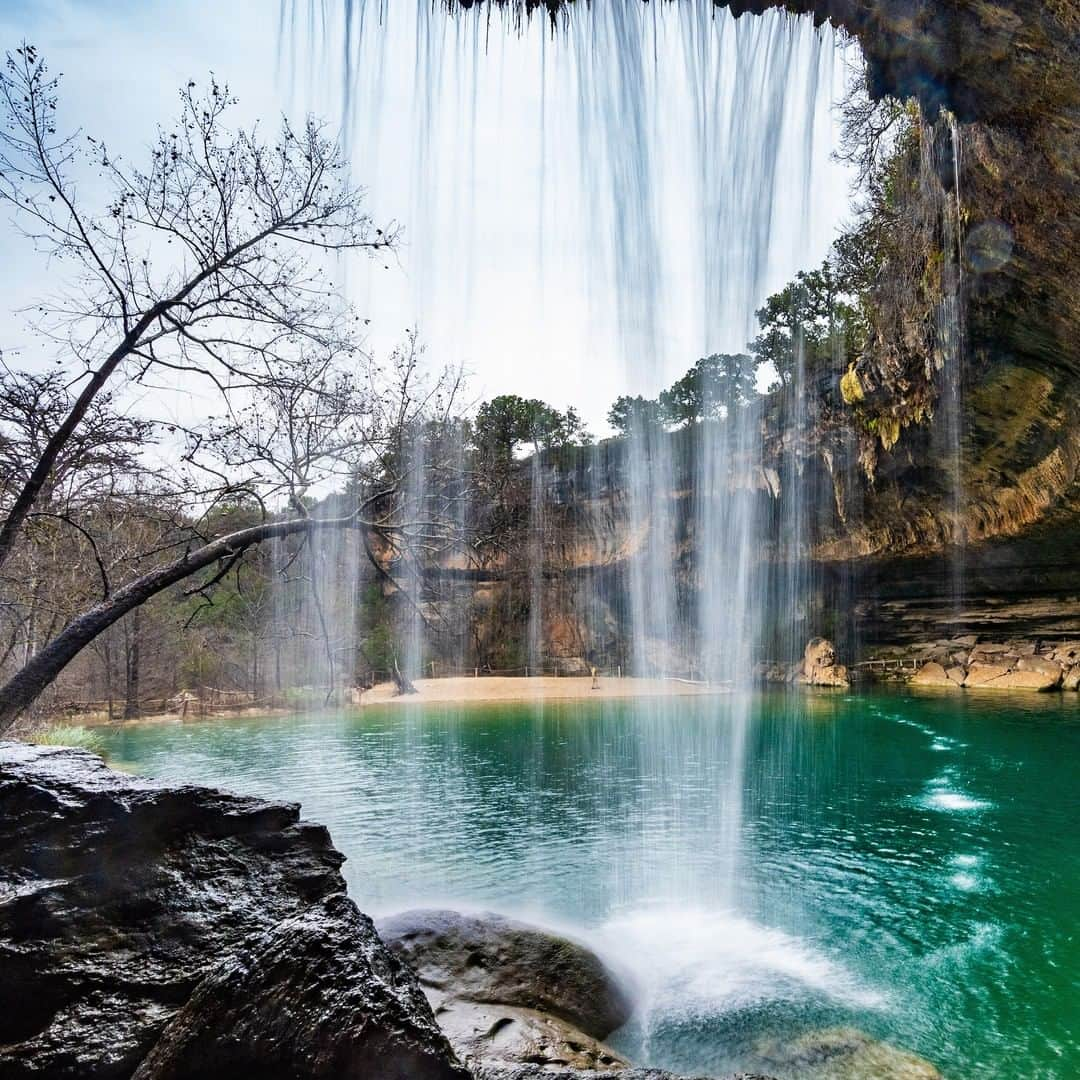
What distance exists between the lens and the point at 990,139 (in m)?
6.55

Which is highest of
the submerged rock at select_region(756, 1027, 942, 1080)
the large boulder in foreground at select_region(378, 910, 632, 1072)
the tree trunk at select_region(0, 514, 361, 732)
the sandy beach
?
the tree trunk at select_region(0, 514, 361, 732)

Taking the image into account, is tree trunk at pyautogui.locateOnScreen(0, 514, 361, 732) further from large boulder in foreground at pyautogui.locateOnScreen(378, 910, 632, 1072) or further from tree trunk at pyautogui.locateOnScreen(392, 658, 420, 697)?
tree trunk at pyautogui.locateOnScreen(392, 658, 420, 697)

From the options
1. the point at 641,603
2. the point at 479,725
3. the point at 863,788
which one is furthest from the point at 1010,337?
the point at 641,603

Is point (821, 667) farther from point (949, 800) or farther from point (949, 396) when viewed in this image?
point (949, 800)

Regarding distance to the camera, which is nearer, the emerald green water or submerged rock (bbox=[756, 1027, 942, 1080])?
submerged rock (bbox=[756, 1027, 942, 1080])

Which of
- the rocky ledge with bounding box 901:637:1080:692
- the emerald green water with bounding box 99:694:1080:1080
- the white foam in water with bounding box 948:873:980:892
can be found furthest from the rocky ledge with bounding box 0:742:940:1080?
the rocky ledge with bounding box 901:637:1080:692

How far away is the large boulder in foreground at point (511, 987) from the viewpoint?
390 cm

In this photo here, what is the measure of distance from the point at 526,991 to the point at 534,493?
105ft

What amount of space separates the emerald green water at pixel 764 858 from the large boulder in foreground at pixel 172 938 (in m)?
3.05

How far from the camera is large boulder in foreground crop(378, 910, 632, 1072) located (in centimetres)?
390

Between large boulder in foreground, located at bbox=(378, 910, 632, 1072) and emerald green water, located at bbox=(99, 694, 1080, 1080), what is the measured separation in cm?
37

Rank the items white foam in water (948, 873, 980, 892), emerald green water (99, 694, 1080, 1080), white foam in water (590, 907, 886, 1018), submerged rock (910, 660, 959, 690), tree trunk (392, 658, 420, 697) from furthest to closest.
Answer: tree trunk (392, 658, 420, 697)
submerged rock (910, 660, 959, 690)
white foam in water (948, 873, 980, 892)
white foam in water (590, 907, 886, 1018)
emerald green water (99, 694, 1080, 1080)

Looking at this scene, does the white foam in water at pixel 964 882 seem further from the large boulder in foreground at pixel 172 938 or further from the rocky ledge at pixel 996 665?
the rocky ledge at pixel 996 665

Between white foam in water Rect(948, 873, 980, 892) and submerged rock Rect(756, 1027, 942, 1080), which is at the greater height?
submerged rock Rect(756, 1027, 942, 1080)
